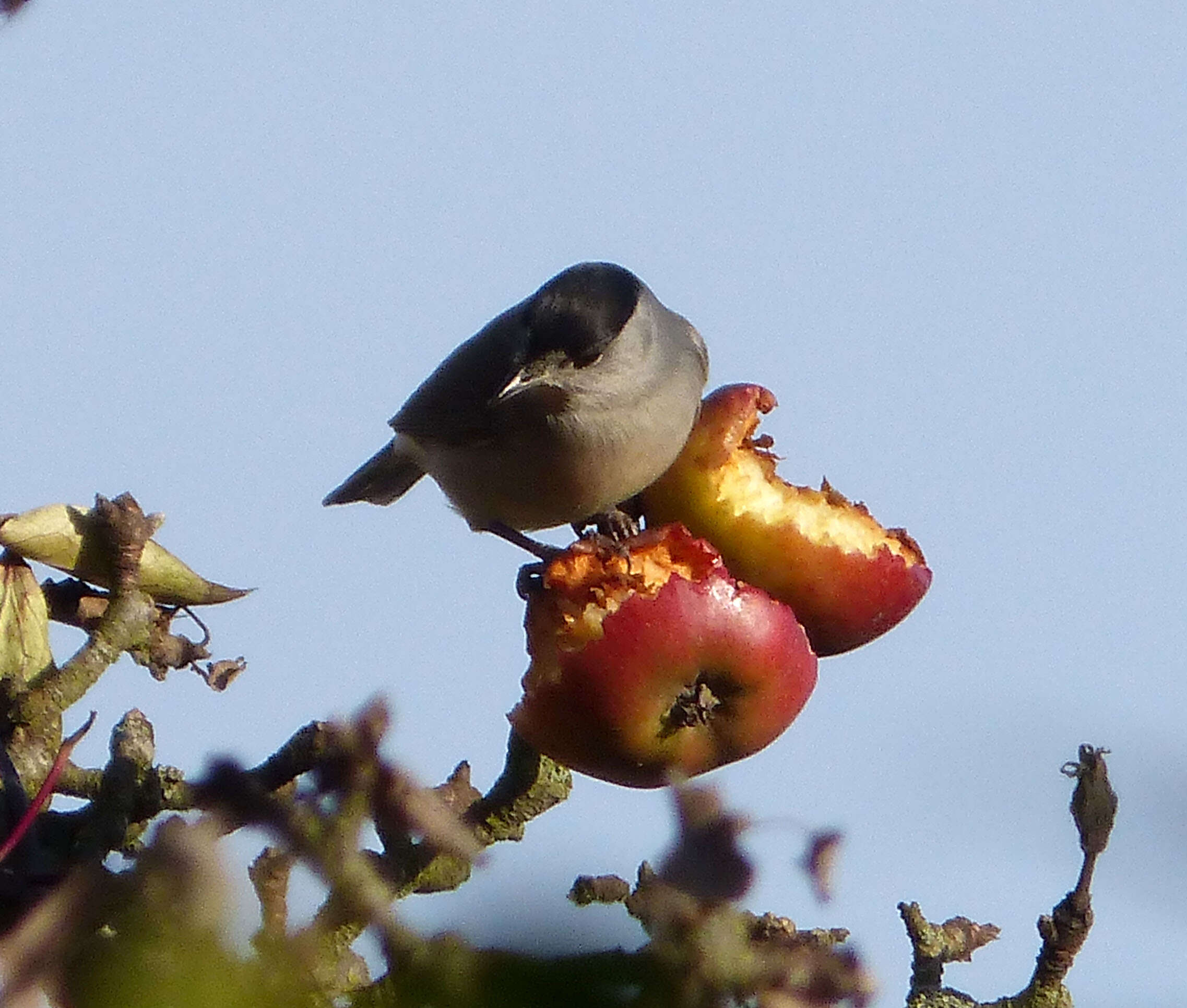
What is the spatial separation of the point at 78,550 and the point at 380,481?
344cm

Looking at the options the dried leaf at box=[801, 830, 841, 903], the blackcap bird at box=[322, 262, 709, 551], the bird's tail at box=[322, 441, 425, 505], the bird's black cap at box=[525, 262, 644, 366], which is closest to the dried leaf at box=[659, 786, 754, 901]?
the dried leaf at box=[801, 830, 841, 903]

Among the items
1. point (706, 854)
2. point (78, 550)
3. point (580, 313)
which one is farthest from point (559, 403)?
point (706, 854)

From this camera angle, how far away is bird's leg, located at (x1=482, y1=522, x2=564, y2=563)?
417 centimetres

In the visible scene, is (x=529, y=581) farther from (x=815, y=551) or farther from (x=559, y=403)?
Result: (x=559, y=403)

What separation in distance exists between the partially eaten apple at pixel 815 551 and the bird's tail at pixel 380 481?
289cm

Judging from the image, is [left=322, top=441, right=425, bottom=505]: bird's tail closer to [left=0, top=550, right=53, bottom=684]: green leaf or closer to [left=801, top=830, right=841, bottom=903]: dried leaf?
[left=0, top=550, right=53, bottom=684]: green leaf

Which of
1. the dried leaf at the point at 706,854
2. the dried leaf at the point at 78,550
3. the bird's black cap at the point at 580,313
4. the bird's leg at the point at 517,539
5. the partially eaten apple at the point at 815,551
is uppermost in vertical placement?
the bird's black cap at the point at 580,313

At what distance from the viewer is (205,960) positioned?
3.09 feet

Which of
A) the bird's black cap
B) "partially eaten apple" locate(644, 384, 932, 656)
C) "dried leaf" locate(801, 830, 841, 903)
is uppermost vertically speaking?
the bird's black cap

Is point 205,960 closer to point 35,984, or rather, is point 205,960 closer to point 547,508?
point 35,984

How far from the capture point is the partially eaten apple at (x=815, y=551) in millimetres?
3174

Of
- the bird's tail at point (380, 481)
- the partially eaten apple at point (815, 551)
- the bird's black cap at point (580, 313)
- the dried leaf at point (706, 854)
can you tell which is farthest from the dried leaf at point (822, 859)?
the bird's tail at point (380, 481)

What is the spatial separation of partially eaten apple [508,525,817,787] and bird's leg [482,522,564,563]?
0.95 metres

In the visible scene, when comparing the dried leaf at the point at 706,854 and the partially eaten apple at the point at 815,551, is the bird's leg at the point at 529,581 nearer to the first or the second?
the partially eaten apple at the point at 815,551
